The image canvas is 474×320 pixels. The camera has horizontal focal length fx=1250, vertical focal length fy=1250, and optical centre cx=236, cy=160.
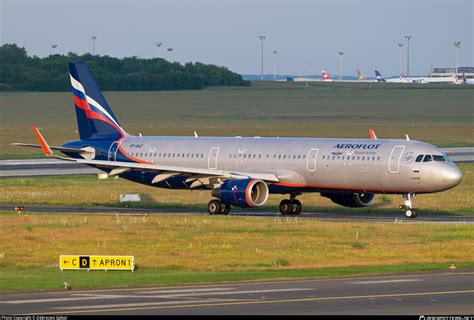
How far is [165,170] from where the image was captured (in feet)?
225

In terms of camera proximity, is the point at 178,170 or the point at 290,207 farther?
the point at 178,170

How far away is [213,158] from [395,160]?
454 inches

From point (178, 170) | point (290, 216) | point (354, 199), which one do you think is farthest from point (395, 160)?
point (178, 170)

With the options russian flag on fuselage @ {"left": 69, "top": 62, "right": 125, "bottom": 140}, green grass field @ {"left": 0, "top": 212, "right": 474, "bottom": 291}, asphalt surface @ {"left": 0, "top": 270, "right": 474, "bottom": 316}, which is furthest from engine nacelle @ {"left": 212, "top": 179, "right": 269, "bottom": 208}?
asphalt surface @ {"left": 0, "top": 270, "right": 474, "bottom": 316}

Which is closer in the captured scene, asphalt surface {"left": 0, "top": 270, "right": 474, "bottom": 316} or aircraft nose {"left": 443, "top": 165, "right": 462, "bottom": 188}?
asphalt surface {"left": 0, "top": 270, "right": 474, "bottom": 316}

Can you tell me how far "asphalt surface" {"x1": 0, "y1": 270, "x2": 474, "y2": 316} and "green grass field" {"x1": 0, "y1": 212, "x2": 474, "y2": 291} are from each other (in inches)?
107

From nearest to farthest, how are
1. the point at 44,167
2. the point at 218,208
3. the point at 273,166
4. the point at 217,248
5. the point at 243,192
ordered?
1. the point at 217,248
2. the point at 243,192
3. the point at 218,208
4. the point at 273,166
5. the point at 44,167

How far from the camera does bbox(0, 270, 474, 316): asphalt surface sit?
1287 inches

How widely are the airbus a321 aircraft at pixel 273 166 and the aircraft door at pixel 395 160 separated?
0.05 m

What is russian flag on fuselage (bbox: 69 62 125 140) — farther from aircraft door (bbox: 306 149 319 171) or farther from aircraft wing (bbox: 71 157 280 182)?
aircraft door (bbox: 306 149 319 171)

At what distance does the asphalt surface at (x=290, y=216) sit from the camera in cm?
6266

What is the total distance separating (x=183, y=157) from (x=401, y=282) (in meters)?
32.7

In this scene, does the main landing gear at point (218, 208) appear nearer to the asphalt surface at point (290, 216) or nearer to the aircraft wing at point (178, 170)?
the asphalt surface at point (290, 216)

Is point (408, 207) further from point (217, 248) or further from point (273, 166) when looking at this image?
point (217, 248)
